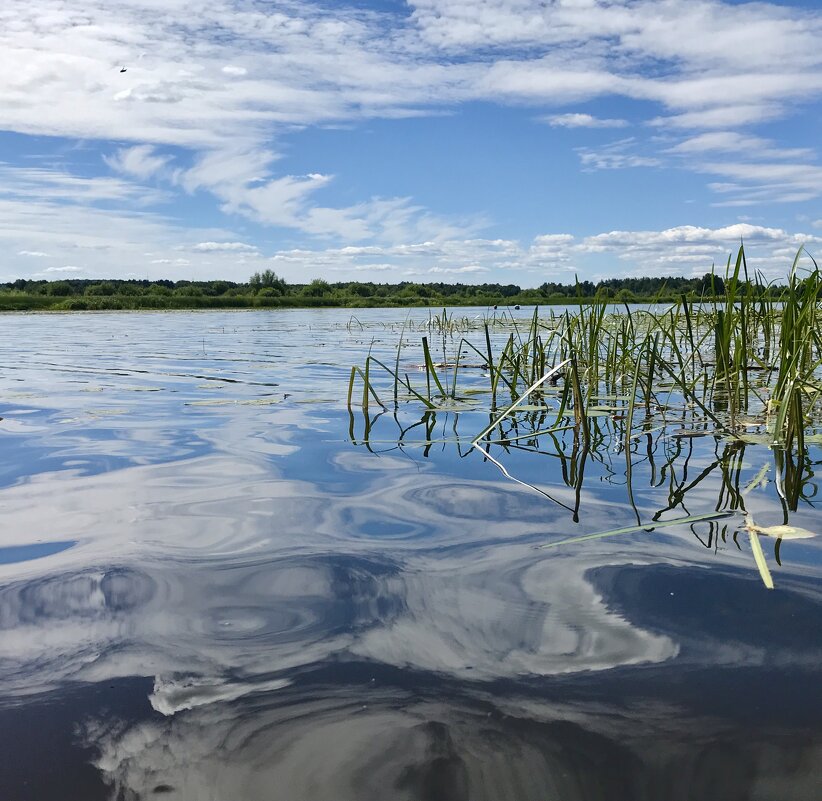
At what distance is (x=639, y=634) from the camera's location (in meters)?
1.29

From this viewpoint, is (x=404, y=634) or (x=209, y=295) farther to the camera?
(x=209, y=295)

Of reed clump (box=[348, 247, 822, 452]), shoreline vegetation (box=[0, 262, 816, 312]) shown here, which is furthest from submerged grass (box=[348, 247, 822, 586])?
shoreline vegetation (box=[0, 262, 816, 312])

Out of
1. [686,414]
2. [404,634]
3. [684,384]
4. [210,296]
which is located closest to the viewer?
[404,634]

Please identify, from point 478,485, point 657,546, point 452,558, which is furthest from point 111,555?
point 657,546

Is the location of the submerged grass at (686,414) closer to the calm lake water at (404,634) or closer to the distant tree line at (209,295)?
the calm lake water at (404,634)

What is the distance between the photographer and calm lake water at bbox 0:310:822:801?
0.95 metres

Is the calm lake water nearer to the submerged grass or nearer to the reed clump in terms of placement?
the submerged grass

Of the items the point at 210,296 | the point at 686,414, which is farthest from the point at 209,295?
the point at 686,414

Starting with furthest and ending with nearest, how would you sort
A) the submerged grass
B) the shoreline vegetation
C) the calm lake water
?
the shoreline vegetation, the submerged grass, the calm lake water

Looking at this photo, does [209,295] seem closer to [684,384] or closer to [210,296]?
[210,296]

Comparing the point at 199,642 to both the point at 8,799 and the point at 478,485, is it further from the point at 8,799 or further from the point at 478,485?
the point at 478,485

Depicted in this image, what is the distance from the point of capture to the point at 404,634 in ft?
4.31

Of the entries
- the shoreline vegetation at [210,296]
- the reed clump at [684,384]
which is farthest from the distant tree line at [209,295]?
the reed clump at [684,384]

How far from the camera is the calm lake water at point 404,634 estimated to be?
95 centimetres
